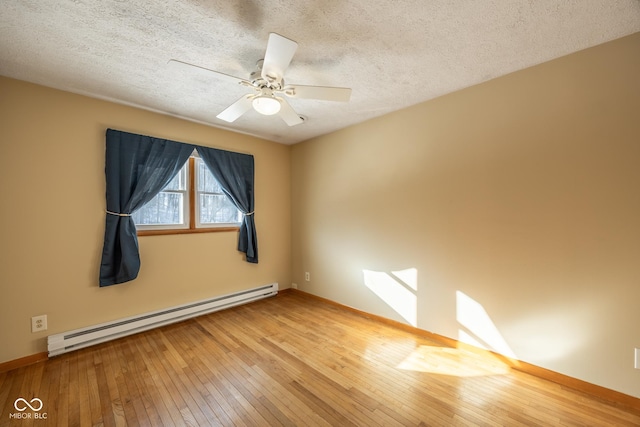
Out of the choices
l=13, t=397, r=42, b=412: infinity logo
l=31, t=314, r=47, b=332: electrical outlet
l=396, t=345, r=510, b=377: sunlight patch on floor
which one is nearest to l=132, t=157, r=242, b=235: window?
l=31, t=314, r=47, b=332: electrical outlet

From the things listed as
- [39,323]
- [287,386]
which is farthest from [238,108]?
[39,323]

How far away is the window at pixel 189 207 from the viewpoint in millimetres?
2844

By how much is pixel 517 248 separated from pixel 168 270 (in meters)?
3.53

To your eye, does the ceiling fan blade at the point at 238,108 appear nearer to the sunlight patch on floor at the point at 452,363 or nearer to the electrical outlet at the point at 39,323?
the electrical outlet at the point at 39,323

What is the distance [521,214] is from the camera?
2041mm

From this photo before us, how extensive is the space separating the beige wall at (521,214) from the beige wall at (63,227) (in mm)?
2338

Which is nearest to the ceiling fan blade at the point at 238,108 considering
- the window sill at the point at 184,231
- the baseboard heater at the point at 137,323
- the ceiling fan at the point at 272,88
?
the ceiling fan at the point at 272,88

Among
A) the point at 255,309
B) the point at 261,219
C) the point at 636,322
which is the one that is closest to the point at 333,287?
the point at 255,309

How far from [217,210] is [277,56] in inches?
95.4

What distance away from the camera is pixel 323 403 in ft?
5.52

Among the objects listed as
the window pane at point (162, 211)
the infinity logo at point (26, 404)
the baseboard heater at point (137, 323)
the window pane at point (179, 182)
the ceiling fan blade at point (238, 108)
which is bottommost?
the infinity logo at point (26, 404)

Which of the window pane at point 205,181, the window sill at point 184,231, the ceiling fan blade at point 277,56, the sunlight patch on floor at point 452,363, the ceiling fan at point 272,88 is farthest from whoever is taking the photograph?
the window pane at point 205,181

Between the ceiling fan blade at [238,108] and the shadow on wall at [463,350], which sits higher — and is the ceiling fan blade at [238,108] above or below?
above

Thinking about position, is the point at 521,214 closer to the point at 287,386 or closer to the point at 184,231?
the point at 287,386
